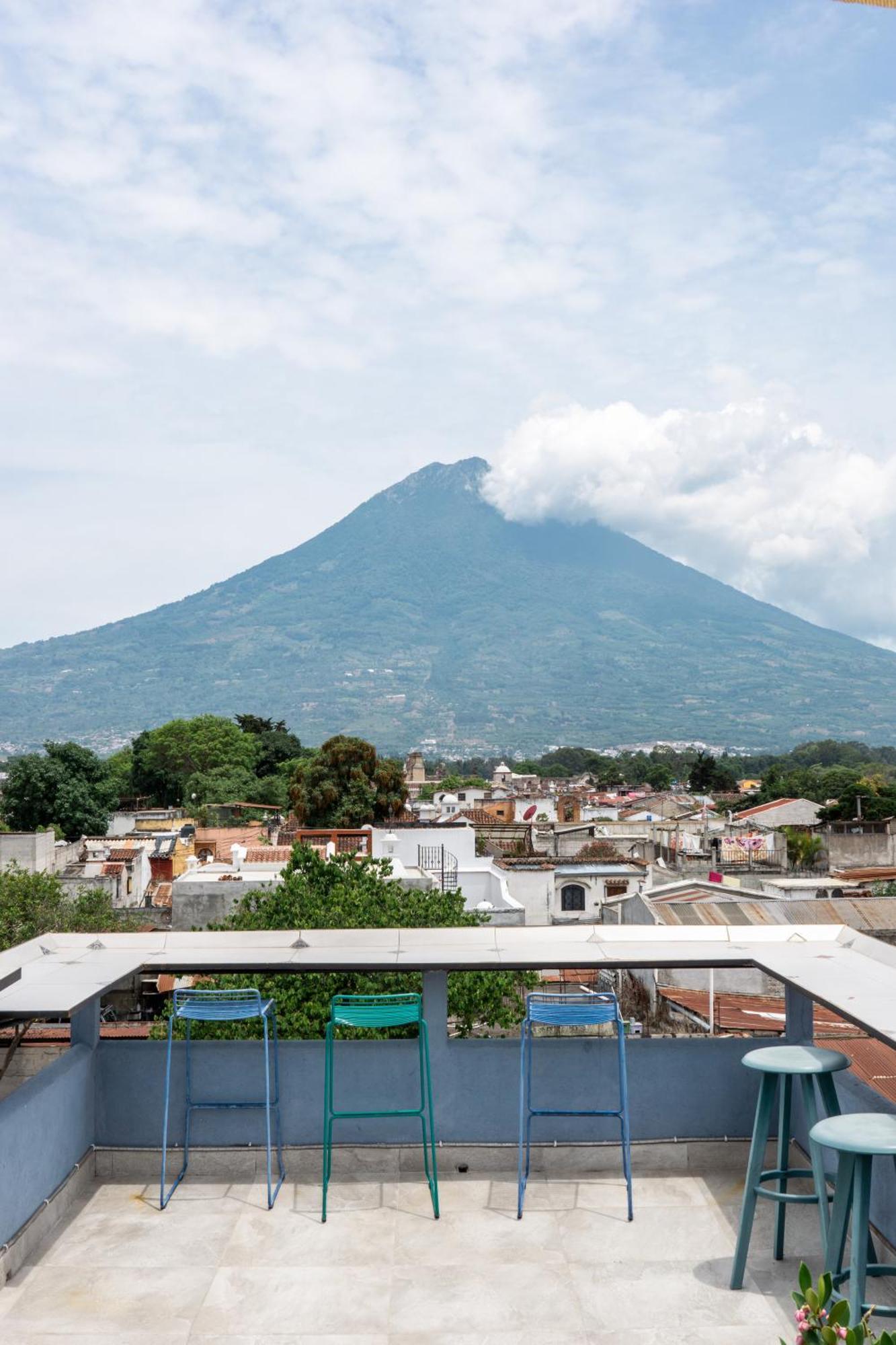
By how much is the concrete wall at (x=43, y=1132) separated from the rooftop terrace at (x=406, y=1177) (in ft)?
0.06

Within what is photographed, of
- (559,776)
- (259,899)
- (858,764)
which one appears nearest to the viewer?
(259,899)

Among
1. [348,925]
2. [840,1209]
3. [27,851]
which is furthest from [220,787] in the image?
[840,1209]

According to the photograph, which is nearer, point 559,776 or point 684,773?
point 684,773

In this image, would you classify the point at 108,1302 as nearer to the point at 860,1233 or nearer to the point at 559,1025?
the point at 559,1025

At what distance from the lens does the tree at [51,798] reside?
5566 centimetres

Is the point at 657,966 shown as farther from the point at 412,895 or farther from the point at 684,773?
the point at 684,773

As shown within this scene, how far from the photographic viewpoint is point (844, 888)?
2819 centimetres

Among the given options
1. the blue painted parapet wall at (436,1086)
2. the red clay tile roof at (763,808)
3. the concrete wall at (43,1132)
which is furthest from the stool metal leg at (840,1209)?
the red clay tile roof at (763,808)

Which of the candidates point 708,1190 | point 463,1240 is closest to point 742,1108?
point 708,1190

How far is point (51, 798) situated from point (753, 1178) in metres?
54.8

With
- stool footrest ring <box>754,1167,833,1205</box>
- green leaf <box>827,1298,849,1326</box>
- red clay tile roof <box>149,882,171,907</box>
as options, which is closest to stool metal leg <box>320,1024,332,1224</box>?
stool footrest ring <box>754,1167,833,1205</box>

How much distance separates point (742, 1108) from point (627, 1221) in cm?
112

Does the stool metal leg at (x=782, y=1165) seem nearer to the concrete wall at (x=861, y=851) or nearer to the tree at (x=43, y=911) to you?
the tree at (x=43, y=911)

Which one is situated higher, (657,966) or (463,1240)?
(657,966)
